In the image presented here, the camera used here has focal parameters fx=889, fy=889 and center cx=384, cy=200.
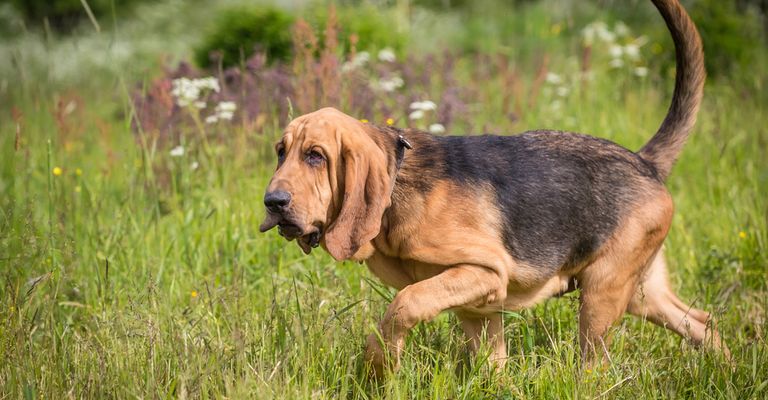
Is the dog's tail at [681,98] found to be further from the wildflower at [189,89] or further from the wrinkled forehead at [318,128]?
the wildflower at [189,89]

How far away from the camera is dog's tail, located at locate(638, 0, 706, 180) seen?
5047 millimetres

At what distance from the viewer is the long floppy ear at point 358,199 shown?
13.1ft

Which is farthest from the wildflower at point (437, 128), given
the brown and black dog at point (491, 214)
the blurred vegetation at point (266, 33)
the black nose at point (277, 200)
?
the blurred vegetation at point (266, 33)

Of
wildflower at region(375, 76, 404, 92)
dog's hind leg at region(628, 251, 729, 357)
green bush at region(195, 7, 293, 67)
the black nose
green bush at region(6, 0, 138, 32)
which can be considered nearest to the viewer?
the black nose

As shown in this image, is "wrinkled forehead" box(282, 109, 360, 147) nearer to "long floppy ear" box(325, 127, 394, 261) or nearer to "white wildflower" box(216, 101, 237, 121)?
"long floppy ear" box(325, 127, 394, 261)

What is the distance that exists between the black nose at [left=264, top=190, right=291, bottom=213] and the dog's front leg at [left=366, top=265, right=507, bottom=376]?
2.30 feet

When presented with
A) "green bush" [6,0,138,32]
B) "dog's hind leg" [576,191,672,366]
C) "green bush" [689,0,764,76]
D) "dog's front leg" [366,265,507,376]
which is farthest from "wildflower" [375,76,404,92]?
"green bush" [6,0,138,32]

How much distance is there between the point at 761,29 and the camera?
1279cm

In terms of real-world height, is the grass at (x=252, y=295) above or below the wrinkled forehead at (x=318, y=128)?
below

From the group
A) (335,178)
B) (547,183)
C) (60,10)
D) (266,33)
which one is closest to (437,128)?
(547,183)

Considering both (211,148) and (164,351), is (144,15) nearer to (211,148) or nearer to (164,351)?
(211,148)

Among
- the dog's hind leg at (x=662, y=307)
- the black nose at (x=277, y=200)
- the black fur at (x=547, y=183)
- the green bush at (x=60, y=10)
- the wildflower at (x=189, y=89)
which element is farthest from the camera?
the green bush at (x=60, y=10)

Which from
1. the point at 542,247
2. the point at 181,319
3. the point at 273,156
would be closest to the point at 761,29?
the point at 273,156

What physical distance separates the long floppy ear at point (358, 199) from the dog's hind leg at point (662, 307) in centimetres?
180
